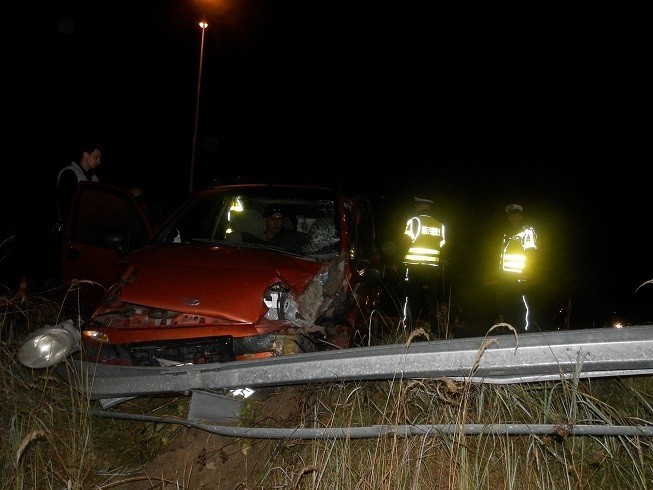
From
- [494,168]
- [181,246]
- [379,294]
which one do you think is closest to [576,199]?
[494,168]

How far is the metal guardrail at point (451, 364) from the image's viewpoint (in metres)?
1.89

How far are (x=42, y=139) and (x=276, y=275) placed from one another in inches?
1060

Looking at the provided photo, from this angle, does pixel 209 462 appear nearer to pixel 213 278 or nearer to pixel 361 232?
pixel 213 278

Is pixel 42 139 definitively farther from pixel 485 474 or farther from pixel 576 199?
pixel 485 474

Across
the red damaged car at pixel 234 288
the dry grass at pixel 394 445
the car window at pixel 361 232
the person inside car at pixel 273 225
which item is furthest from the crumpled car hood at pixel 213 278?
Answer: the person inside car at pixel 273 225

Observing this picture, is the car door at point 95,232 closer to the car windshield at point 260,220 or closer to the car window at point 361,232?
the car windshield at point 260,220

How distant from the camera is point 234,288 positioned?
3.94 m

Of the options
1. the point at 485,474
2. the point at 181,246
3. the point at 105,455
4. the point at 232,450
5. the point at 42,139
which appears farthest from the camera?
the point at 42,139

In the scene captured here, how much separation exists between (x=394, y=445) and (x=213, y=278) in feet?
6.63

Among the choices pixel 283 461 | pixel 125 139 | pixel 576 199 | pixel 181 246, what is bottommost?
pixel 283 461

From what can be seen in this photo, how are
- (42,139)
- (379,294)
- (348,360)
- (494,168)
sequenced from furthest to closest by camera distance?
1. (494,168)
2. (42,139)
3. (379,294)
4. (348,360)

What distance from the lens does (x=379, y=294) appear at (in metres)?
6.44

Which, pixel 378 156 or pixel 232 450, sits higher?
pixel 378 156

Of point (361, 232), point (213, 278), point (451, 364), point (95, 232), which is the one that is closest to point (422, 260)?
point (361, 232)
